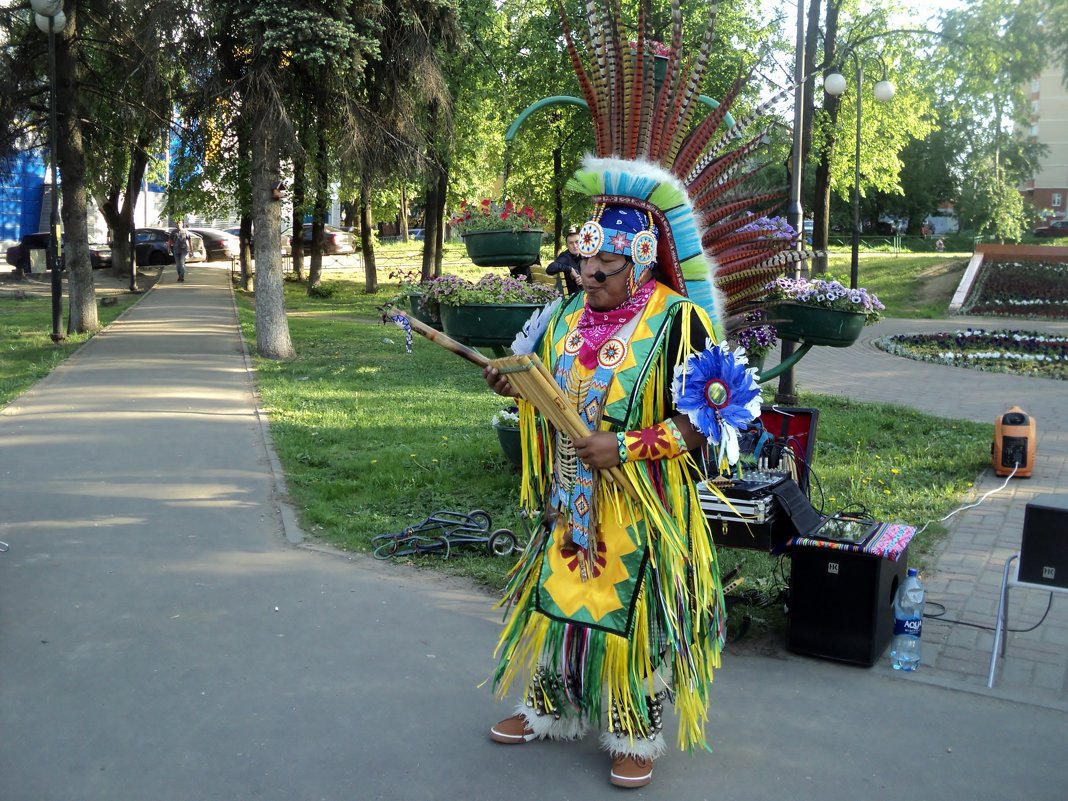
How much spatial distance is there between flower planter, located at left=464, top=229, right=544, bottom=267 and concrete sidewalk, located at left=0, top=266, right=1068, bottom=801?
2.71 meters

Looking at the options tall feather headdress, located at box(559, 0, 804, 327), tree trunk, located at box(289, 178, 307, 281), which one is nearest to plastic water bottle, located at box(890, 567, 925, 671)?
tall feather headdress, located at box(559, 0, 804, 327)

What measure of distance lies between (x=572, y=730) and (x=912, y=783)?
130 cm

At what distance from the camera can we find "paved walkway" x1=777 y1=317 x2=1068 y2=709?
502 cm

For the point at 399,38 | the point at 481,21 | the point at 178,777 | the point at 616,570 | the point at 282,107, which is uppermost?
the point at 481,21

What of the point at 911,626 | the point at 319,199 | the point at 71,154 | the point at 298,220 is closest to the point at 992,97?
the point at 298,220

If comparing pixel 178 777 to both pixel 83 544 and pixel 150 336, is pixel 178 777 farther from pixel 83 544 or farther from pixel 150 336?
pixel 150 336

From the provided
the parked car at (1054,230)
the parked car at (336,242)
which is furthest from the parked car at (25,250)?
the parked car at (1054,230)

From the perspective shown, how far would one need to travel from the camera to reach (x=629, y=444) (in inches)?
142

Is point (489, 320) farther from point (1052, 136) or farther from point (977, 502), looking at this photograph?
point (1052, 136)

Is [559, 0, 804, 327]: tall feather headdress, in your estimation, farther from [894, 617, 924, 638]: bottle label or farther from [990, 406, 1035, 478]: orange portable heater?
[990, 406, 1035, 478]: orange portable heater

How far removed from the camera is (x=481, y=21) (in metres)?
20.5

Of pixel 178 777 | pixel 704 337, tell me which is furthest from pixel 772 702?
pixel 178 777

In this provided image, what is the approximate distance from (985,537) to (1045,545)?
275 centimetres

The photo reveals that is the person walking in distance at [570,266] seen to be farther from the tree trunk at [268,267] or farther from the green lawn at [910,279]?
the green lawn at [910,279]
